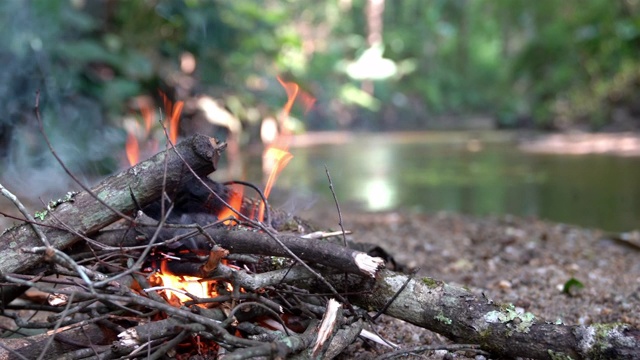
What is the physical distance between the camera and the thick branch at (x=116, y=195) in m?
2.04

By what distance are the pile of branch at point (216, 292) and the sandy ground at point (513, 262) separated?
0.62ft

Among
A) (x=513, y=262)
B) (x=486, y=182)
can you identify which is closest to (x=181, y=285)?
(x=513, y=262)

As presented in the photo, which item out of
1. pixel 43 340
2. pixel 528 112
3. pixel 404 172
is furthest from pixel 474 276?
pixel 528 112

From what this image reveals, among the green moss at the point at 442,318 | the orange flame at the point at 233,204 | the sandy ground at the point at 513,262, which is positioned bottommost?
the sandy ground at the point at 513,262

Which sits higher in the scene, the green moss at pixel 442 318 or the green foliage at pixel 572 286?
the green moss at pixel 442 318

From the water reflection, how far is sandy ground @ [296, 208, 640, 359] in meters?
0.68

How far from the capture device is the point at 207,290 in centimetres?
215

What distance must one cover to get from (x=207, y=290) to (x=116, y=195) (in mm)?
440

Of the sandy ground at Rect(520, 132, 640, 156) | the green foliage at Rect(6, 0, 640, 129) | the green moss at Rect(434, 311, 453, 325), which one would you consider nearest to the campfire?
the green moss at Rect(434, 311, 453, 325)

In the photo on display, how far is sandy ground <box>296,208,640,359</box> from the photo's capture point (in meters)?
2.55

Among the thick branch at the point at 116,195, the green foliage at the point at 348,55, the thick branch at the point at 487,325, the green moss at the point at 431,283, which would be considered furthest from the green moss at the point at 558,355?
A: the green foliage at the point at 348,55

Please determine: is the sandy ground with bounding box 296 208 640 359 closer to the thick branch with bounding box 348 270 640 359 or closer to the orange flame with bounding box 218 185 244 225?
the thick branch with bounding box 348 270 640 359

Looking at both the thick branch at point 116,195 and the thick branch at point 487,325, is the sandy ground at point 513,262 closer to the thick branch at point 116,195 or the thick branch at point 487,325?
the thick branch at point 487,325

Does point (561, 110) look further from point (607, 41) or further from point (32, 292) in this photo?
point (32, 292)
